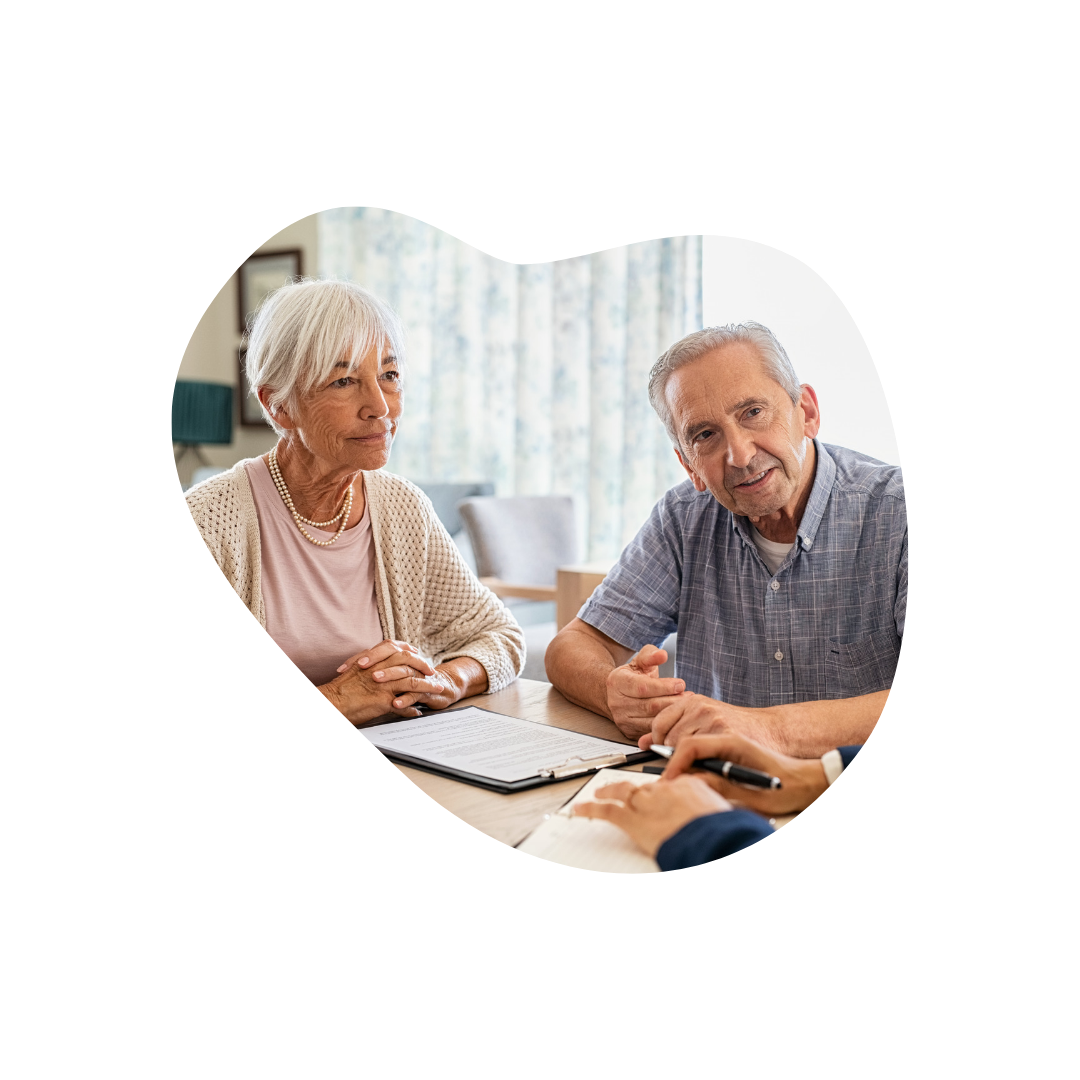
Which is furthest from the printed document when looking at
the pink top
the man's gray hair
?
the man's gray hair

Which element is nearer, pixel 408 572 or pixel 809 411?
pixel 809 411

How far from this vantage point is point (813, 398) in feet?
3.43

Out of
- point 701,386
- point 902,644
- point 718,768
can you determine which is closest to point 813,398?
point 701,386

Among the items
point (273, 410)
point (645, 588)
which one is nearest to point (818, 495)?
point (645, 588)

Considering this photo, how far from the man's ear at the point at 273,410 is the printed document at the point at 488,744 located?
345mm

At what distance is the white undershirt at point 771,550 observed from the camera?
3.65ft

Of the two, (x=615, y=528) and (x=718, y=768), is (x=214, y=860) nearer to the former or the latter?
(x=718, y=768)

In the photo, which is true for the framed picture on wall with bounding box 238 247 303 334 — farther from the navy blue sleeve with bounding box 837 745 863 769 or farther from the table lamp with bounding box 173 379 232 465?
the navy blue sleeve with bounding box 837 745 863 769

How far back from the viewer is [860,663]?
1045 millimetres

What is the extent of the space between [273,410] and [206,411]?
90 cm

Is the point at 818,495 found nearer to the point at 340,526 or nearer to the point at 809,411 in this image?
the point at 809,411

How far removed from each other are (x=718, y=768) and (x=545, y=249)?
1.85ft

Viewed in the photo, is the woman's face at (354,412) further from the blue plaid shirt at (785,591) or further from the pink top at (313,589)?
the blue plaid shirt at (785,591)

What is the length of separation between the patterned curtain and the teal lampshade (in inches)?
14.6
